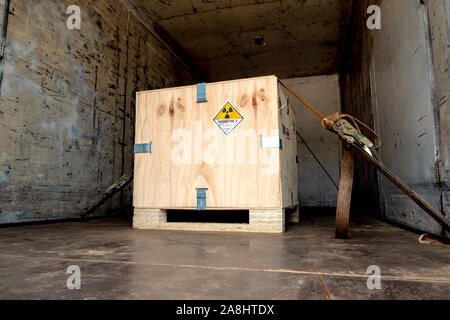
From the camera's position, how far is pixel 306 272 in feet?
3.63

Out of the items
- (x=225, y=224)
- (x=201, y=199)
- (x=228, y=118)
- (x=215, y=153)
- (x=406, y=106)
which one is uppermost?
(x=406, y=106)

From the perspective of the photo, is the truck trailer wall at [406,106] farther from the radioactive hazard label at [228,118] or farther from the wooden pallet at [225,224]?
the radioactive hazard label at [228,118]

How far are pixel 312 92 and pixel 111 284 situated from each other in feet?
26.0

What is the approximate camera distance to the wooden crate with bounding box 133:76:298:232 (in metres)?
2.33

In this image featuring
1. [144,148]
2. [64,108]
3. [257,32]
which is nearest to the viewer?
[144,148]

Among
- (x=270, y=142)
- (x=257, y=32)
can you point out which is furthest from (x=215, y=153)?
(x=257, y=32)

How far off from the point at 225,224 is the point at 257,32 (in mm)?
4962

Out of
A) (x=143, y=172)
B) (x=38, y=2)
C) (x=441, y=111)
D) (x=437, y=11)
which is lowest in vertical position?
(x=143, y=172)

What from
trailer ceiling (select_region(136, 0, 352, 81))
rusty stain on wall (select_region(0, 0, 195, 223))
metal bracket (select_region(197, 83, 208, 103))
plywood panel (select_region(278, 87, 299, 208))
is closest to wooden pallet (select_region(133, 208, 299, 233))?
plywood panel (select_region(278, 87, 299, 208))

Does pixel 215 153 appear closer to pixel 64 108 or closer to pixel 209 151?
pixel 209 151

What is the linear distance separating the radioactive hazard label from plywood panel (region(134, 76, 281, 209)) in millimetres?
31

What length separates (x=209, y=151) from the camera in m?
2.47

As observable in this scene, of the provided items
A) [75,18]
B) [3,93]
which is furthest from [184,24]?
[3,93]
